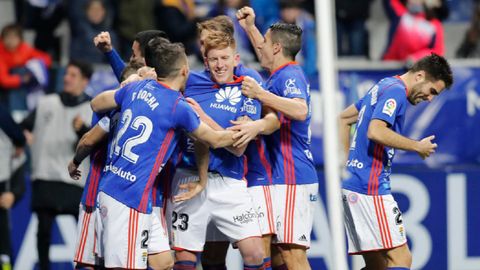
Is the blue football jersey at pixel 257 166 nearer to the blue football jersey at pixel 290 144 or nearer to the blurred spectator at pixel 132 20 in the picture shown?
the blue football jersey at pixel 290 144

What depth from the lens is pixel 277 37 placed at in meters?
9.83

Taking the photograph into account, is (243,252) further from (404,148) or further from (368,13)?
(368,13)

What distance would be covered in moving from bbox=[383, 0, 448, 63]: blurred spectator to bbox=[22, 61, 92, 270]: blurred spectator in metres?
4.38

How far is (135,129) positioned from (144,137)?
0.09 metres

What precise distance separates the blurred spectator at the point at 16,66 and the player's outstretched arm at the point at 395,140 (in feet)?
19.7

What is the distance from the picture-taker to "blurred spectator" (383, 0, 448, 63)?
595 inches

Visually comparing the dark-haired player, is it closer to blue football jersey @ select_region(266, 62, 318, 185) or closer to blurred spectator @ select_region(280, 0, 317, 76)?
blue football jersey @ select_region(266, 62, 318, 185)

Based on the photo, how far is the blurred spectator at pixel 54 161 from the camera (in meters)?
12.6

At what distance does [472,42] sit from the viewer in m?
15.8

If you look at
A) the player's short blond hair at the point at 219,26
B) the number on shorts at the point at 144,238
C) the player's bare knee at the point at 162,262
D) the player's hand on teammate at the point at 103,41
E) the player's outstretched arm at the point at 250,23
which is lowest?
the player's bare knee at the point at 162,262

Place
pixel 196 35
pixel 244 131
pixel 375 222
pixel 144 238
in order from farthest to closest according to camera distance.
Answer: pixel 196 35 → pixel 375 222 → pixel 244 131 → pixel 144 238

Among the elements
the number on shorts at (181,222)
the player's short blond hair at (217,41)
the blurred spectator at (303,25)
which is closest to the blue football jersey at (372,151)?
the player's short blond hair at (217,41)

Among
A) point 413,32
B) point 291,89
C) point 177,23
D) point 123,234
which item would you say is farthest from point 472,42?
point 123,234

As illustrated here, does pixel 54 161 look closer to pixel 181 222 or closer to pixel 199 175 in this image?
pixel 181 222
